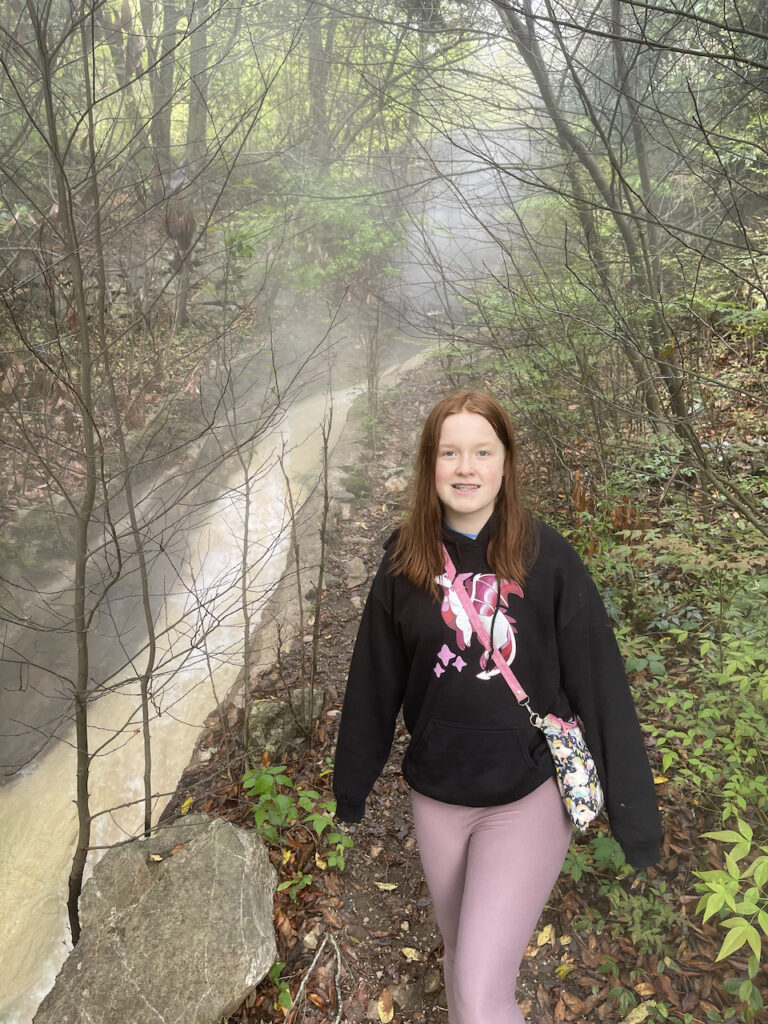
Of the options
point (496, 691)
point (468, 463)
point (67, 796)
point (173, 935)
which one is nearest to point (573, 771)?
point (496, 691)

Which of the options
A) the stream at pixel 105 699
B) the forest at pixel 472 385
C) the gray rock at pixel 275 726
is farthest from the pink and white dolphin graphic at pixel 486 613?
the gray rock at pixel 275 726

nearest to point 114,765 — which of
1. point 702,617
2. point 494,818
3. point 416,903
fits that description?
point 416,903

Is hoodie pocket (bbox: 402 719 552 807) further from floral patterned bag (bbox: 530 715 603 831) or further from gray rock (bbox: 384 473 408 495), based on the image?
gray rock (bbox: 384 473 408 495)

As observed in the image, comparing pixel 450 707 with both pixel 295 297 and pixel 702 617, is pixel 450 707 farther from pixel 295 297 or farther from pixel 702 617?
pixel 295 297

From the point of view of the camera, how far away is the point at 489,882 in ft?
5.85

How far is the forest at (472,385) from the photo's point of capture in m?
2.45

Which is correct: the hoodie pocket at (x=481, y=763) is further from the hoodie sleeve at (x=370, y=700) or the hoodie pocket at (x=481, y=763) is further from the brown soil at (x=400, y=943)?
the brown soil at (x=400, y=943)

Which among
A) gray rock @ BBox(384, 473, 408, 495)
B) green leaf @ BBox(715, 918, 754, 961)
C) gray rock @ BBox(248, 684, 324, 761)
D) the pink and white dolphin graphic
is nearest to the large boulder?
gray rock @ BBox(248, 684, 324, 761)

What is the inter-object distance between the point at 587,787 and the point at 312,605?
4.06 meters

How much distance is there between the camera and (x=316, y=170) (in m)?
10.4

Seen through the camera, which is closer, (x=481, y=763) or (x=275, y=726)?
(x=481, y=763)

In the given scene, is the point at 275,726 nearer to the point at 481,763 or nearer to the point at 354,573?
the point at 354,573

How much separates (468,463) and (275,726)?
287cm

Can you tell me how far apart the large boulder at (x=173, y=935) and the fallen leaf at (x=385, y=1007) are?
500mm
